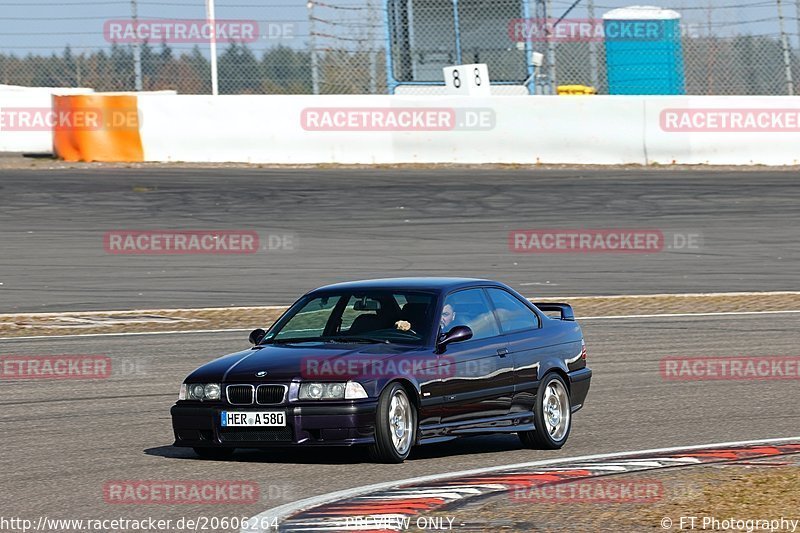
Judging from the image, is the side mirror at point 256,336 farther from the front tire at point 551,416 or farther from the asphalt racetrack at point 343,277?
the front tire at point 551,416

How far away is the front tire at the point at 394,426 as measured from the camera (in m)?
8.97

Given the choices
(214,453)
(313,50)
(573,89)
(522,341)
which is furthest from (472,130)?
(214,453)

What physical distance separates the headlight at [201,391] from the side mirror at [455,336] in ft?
5.02

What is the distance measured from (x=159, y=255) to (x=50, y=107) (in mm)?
7666

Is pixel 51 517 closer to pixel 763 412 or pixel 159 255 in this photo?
pixel 763 412

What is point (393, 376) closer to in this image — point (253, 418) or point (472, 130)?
point (253, 418)

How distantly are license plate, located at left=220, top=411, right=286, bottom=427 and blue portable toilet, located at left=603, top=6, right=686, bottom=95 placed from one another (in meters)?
22.6

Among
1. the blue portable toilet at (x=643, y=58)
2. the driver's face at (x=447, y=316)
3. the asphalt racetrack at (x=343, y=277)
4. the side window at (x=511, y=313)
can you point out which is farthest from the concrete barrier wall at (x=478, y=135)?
the driver's face at (x=447, y=316)

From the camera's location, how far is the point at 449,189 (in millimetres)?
26109

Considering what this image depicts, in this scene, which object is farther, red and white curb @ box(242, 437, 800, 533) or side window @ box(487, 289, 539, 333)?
side window @ box(487, 289, 539, 333)

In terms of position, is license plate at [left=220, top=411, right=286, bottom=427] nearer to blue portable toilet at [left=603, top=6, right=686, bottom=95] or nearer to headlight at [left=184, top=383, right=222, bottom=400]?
headlight at [left=184, top=383, right=222, bottom=400]

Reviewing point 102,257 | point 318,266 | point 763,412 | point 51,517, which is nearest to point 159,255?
point 102,257

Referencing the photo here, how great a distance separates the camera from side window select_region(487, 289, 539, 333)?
10438mm

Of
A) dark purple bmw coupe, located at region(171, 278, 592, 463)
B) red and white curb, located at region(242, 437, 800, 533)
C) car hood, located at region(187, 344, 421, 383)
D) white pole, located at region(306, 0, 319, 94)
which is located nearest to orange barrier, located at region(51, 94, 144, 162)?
white pole, located at region(306, 0, 319, 94)
